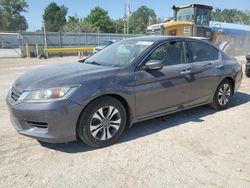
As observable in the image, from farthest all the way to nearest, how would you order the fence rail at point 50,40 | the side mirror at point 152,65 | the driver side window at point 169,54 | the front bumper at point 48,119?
1. the fence rail at point 50,40
2. the driver side window at point 169,54
3. the side mirror at point 152,65
4. the front bumper at point 48,119

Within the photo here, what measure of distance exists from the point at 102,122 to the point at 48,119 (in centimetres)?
78

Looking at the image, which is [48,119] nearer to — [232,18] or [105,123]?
[105,123]

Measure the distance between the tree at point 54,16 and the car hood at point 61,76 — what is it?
79370 millimetres

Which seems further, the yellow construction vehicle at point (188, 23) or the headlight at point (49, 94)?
the yellow construction vehicle at point (188, 23)

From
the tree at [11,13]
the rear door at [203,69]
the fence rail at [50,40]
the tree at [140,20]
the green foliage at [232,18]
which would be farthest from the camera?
the tree at [140,20]

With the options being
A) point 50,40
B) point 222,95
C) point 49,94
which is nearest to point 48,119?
point 49,94

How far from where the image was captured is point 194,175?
2.95 metres

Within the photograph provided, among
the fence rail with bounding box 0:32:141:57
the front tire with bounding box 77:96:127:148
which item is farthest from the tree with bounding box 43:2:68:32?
the front tire with bounding box 77:96:127:148

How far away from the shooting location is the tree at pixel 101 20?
196 feet

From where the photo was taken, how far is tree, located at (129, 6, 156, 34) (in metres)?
73.9

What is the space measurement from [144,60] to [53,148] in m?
1.95

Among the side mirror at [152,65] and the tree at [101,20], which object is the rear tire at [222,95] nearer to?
the side mirror at [152,65]

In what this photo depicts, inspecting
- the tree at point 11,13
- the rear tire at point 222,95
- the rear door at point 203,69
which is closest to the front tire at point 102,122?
the rear door at point 203,69

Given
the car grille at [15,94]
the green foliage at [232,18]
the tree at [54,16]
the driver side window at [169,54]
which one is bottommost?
the car grille at [15,94]
